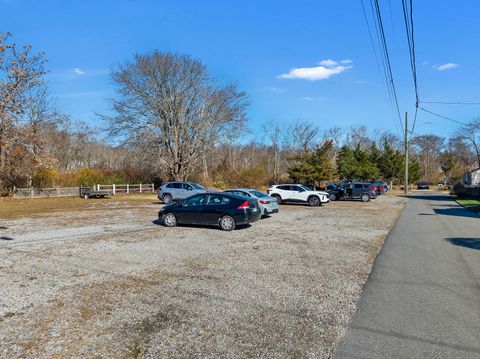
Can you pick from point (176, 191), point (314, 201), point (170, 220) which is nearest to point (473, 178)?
point (314, 201)

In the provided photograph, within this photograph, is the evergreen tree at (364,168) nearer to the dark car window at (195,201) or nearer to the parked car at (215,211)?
the parked car at (215,211)

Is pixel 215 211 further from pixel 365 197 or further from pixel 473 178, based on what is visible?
pixel 473 178

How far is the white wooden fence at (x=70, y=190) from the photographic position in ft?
110

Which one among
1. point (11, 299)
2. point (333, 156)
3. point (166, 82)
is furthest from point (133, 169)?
point (333, 156)

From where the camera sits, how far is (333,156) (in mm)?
83375

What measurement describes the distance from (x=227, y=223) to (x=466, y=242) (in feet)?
25.5

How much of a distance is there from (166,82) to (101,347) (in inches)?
1514

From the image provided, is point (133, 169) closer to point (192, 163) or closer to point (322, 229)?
point (192, 163)

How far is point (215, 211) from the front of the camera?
13.8m

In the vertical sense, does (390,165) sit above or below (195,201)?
above


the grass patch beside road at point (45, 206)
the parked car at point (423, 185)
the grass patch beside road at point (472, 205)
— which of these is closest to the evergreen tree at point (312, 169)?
the grass patch beside road at point (472, 205)

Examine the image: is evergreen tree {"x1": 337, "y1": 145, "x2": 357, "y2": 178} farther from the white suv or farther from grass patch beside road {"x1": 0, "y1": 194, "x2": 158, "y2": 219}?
grass patch beside road {"x1": 0, "y1": 194, "x2": 158, "y2": 219}

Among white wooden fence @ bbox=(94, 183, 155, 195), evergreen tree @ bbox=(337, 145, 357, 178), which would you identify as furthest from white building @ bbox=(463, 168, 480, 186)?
white wooden fence @ bbox=(94, 183, 155, 195)

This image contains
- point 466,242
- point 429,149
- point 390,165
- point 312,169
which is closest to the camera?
point 466,242
